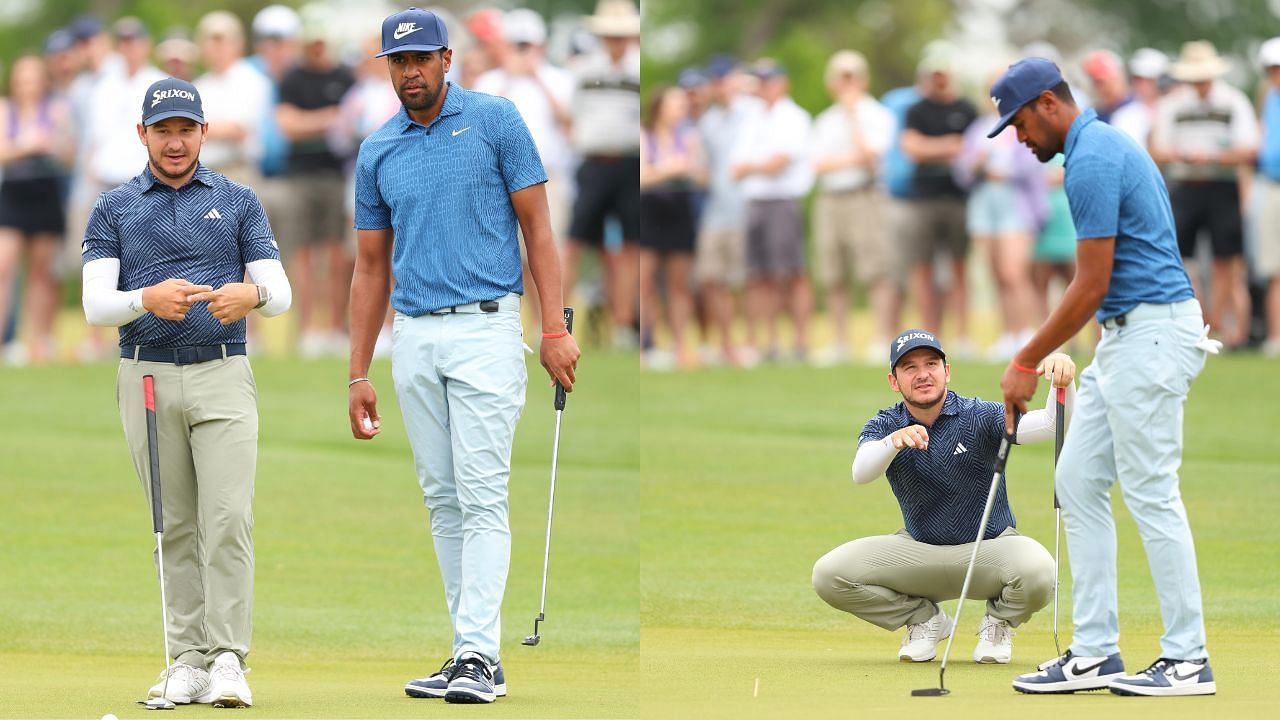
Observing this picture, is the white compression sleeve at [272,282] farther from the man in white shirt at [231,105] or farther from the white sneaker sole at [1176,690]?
the man in white shirt at [231,105]

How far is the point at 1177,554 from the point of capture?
7.25 metres

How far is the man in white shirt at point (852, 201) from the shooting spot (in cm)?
1845

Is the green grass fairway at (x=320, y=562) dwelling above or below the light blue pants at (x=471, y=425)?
below

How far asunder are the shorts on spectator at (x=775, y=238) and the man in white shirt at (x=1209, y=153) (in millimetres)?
3202

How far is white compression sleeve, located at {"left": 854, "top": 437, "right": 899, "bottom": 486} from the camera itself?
809 centimetres

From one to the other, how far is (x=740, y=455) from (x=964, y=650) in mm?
5764

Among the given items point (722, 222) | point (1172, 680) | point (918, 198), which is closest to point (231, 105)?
point (722, 222)

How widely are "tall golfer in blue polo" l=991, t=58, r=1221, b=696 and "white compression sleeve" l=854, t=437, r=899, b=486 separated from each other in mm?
778

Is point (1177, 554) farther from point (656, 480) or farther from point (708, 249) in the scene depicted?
point (708, 249)

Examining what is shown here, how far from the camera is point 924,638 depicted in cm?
848

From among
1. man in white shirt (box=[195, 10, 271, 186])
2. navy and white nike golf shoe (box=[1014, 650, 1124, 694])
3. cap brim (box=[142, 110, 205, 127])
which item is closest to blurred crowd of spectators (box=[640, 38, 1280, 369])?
man in white shirt (box=[195, 10, 271, 186])

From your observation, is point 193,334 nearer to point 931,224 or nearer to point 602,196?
point 602,196

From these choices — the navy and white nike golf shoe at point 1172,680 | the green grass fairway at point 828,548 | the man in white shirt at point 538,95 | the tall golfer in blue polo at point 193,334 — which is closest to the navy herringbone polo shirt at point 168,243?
the tall golfer in blue polo at point 193,334

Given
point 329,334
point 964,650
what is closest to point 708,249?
point 329,334
